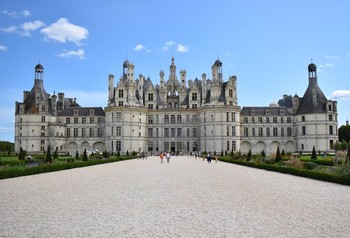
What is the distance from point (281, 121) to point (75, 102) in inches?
1676

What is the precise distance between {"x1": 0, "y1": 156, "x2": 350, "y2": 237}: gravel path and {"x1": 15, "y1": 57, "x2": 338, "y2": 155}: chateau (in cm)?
4647

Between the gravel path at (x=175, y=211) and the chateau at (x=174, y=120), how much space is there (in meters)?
46.5

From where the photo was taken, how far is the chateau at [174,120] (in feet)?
202

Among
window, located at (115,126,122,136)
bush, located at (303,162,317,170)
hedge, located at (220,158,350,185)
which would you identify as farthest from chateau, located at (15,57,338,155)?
bush, located at (303,162,317,170)

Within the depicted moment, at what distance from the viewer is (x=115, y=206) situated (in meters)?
11.0

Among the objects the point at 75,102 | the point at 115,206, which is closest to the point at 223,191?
the point at 115,206

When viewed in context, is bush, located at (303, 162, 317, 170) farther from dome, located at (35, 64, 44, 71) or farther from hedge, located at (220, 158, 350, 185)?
dome, located at (35, 64, 44, 71)

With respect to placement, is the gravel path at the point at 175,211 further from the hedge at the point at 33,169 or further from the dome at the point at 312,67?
the dome at the point at 312,67

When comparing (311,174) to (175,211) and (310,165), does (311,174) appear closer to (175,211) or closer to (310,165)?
(310,165)

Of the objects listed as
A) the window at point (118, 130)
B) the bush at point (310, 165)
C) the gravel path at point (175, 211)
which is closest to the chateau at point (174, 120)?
the window at point (118, 130)

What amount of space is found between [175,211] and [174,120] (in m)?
56.7

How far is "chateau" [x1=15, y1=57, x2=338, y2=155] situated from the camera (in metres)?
61.6

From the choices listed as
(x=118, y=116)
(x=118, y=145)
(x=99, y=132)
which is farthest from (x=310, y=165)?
(x=99, y=132)

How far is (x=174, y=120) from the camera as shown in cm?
6688
